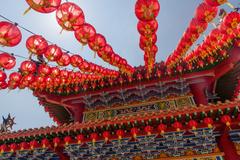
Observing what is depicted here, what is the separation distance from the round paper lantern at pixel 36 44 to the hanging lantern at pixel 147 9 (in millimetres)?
3231

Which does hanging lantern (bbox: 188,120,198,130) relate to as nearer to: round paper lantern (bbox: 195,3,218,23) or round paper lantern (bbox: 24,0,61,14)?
round paper lantern (bbox: 195,3,218,23)

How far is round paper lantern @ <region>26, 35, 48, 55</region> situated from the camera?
6.16m

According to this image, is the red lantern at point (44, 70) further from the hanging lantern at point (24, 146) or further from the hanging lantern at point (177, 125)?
the hanging lantern at point (177, 125)

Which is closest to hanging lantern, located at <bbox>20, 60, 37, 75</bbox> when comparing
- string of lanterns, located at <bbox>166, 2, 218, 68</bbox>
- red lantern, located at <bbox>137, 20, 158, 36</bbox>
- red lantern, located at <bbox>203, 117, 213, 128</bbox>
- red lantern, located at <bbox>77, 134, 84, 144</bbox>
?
red lantern, located at <bbox>77, 134, 84, 144</bbox>

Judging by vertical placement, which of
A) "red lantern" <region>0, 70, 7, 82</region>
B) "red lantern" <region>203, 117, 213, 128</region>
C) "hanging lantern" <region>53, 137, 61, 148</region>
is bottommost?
"hanging lantern" <region>53, 137, 61, 148</region>

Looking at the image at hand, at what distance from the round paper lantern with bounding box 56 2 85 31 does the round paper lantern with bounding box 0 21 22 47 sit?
1209mm

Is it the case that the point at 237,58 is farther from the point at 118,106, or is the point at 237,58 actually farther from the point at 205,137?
the point at 118,106

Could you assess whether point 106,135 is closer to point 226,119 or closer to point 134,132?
point 134,132

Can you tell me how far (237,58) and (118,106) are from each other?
5001 mm

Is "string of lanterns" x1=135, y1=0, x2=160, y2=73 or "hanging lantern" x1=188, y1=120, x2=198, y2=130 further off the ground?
"string of lanterns" x1=135, y1=0, x2=160, y2=73

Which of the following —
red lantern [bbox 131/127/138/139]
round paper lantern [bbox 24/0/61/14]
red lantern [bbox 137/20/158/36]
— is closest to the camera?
round paper lantern [bbox 24/0/61/14]

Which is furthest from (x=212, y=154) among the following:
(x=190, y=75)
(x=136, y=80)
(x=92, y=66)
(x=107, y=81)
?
(x=92, y=66)

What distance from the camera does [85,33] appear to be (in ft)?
18.4

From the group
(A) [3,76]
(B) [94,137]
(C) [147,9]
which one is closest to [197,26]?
(C) [147,9]
